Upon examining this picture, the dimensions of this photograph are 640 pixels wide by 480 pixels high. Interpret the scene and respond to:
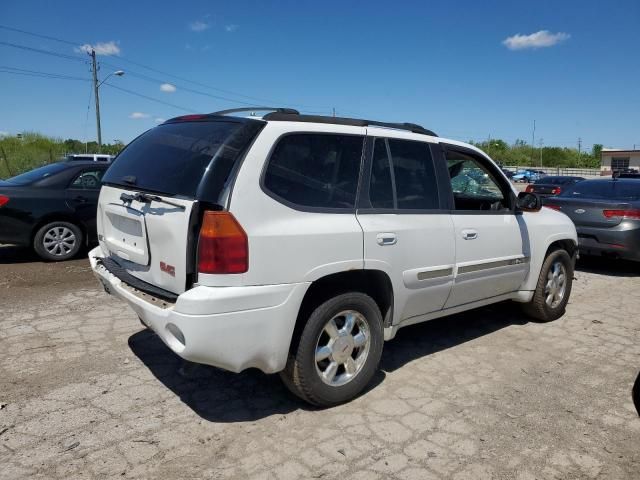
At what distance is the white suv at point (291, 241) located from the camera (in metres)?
2.78

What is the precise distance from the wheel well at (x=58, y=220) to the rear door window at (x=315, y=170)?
226 inches

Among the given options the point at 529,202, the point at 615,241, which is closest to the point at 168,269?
the point at 529,202

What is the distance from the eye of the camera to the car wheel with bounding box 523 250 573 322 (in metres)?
5.12

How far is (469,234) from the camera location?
4.09 meters

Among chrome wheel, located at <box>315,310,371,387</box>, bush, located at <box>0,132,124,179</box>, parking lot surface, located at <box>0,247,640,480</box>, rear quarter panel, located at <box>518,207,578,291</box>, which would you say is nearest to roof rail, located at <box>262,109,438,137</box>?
chrome wheel, located at <box>315,310,371,387</box>

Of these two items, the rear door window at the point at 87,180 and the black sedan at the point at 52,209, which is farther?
the rear door window at the point at 87,180

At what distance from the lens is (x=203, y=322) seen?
2.70 metres

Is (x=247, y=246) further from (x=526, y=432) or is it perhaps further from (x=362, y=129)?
(x=526, y=432)

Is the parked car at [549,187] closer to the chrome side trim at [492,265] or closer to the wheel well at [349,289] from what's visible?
the chrome side trim at [492,265]

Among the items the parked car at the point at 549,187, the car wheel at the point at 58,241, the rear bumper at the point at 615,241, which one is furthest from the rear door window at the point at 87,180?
the parked car at the point at 549,187

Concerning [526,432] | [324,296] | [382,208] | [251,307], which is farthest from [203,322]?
[526,432]

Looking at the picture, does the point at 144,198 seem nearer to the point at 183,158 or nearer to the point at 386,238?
the point at 183,158

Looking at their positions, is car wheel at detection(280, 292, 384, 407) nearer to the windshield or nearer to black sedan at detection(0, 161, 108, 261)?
black sedan at detection(0, 161, 108, 261)

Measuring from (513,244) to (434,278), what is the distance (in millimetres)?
1196
